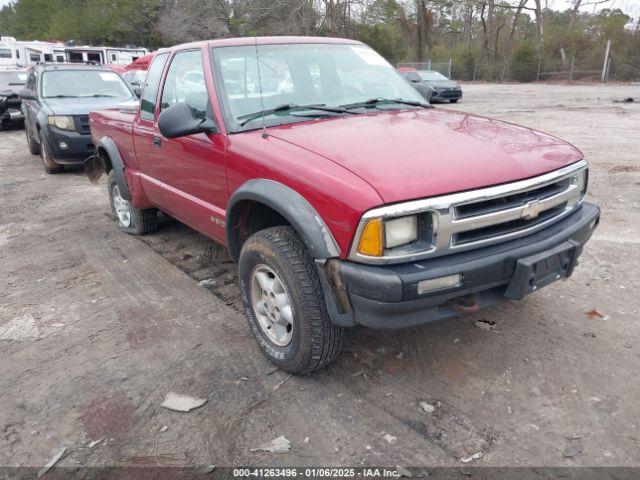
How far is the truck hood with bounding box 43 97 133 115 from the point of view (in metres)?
8.47

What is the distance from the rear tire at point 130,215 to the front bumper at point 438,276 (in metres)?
3.47

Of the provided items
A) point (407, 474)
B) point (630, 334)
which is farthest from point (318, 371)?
point (630, 334)

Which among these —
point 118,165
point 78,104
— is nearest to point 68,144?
point 78,104

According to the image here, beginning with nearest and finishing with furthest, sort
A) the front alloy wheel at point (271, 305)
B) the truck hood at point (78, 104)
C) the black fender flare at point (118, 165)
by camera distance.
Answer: the front alloy wheel at point (271, 305) → the black fender flare at point (118, 165) → the truck hood at point (78, 104)

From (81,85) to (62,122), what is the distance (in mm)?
1422

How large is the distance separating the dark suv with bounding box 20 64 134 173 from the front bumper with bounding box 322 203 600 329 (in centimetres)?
744

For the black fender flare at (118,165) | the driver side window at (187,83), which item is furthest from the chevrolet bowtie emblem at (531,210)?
the black fender flare at (118,165)

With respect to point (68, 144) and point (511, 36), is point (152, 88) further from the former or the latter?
point (511, 36)

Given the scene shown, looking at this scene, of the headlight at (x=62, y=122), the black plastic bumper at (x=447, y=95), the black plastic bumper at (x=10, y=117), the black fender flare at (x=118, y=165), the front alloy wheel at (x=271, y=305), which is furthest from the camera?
the black plastic bumper at (x=447, y=95)

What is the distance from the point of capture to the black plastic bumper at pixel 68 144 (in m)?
8.38

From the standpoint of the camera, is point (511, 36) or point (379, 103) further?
point (511, 36)

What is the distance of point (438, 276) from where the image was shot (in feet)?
7.75

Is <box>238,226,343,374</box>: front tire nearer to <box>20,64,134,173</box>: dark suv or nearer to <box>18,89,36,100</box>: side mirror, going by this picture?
<box>20,64,134,173</box>: dark suv

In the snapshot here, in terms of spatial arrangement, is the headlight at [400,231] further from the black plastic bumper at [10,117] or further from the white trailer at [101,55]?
the white trailer at [101,55]
